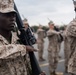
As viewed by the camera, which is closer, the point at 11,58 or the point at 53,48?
the point at 11,58

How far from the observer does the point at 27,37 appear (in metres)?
3.30

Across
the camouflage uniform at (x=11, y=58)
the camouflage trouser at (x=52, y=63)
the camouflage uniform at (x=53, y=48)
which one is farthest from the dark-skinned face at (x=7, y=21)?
the camouflage trouser at (x=52, y=63)

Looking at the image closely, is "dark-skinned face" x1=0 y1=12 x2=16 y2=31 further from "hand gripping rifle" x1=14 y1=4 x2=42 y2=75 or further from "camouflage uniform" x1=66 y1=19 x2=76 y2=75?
"camouflage uniform" x1=66 y1=19 x2=76 y2=75

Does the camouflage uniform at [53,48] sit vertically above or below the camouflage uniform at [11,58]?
below

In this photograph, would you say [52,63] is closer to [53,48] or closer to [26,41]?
[53,48]

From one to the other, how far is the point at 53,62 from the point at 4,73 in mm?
8492

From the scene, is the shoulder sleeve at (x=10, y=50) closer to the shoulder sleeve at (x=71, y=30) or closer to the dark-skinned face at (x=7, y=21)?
the dark-skinned face at (x=7, y=21)

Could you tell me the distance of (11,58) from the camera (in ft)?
9.71

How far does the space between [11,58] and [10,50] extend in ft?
0.23

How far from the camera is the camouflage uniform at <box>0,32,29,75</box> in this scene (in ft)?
9.66

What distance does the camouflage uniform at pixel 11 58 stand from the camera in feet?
9.66

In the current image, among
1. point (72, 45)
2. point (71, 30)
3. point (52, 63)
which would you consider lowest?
Answer: point (52, 63)

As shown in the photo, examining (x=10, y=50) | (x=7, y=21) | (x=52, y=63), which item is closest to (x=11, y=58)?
(x=10, y=50)

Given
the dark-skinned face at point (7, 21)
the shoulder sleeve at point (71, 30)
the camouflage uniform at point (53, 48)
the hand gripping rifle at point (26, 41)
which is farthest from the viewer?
the camouflage uniform at point (53, 48)
